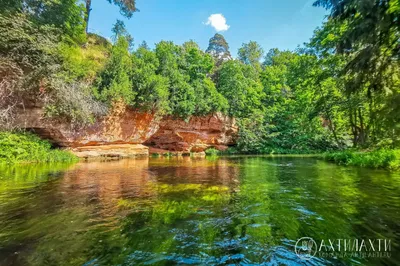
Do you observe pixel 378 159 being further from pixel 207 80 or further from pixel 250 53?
pixel 250 53

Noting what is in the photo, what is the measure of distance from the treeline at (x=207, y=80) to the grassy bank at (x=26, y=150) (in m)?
1.42

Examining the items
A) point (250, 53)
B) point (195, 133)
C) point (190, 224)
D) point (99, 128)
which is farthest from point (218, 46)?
point (190, 224)

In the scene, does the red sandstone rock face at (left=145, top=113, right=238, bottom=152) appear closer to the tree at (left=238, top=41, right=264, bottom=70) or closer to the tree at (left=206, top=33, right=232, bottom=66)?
the tree at (left=238, top=41, right=264, bottom=70)

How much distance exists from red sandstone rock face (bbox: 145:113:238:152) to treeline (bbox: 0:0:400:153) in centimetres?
136

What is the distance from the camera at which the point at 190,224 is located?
3.69 metres

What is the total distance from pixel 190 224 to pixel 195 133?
2509cm

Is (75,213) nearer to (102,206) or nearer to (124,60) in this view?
(102,206)

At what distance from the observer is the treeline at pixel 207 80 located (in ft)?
17.1

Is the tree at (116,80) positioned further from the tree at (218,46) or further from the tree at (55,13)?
the tree at (218,46)

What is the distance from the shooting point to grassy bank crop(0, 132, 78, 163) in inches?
537

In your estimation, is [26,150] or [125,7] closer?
[26,150]

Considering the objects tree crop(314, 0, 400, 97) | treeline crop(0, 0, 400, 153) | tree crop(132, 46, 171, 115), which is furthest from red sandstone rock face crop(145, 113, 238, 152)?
tree crop(314, 0, 400, 97)

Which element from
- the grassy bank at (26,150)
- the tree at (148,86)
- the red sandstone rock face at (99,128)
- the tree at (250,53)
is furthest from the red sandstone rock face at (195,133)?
the tree at (250,53)

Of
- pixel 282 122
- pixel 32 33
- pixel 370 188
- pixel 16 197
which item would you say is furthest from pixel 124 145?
pixel 282 122
